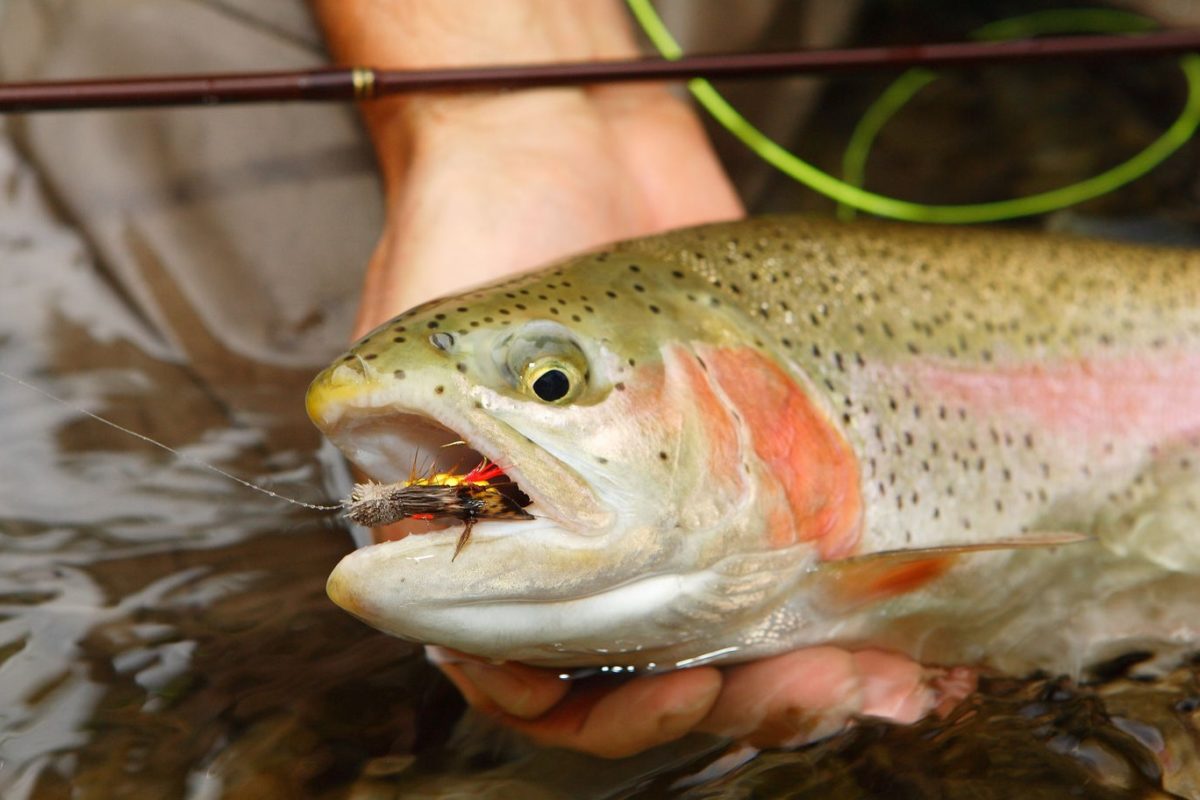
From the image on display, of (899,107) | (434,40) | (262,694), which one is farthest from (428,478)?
(899,107)

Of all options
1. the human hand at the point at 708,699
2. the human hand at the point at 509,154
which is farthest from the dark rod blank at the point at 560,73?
the human hand at the point at 708,699

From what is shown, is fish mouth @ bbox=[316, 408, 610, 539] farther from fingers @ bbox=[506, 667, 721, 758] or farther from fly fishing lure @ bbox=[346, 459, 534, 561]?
fingers @ bbox=[506, 667, 721, 758]

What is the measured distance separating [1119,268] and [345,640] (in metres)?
1.39

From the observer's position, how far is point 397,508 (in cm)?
138

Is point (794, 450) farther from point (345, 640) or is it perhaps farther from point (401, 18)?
point (401, 18)

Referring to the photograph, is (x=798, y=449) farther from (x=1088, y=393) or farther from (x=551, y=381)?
(x=1088, y=393)

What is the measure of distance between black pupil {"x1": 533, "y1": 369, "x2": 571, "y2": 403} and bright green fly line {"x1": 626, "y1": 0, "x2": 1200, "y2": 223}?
168 cm

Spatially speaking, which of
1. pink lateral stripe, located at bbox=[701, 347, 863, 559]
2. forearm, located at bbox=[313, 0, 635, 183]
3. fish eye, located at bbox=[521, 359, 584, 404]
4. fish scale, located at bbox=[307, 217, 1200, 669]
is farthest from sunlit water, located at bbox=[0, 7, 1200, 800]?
forearm, located at bbox=[313, 0, 635, 183]

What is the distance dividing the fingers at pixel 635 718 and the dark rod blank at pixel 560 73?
1.15m

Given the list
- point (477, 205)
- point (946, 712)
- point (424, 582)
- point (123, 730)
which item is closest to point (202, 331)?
point (477, 205)

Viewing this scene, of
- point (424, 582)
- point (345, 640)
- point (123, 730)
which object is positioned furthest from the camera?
point (345, 640)

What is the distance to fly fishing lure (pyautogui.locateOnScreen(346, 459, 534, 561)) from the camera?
4.45ft

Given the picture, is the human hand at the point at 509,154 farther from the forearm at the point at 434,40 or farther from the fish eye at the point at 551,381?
the fish eye at the point at 551,381

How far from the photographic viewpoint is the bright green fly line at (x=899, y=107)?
9.71 ft
